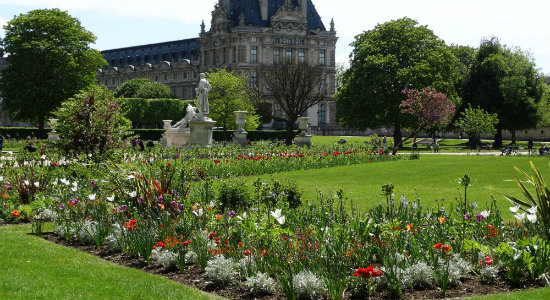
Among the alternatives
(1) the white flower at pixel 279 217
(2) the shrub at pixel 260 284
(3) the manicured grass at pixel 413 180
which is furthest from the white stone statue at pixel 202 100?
(2) the shrub at pixel 260 284

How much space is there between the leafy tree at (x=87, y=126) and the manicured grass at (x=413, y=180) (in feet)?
15.1

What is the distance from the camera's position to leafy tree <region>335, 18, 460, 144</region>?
54.7 m

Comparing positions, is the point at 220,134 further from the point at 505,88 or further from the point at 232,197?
the point at 232,197

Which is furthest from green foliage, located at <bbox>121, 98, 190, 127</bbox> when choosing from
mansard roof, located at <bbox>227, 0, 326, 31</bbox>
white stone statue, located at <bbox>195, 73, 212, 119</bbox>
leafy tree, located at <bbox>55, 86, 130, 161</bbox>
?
leafy tree, located at <bbox>55, 86, 130, 161</bbox>

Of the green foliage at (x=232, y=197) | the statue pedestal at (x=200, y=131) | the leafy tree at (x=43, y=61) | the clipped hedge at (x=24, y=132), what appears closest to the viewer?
the green foliage at (x=232, y=197)

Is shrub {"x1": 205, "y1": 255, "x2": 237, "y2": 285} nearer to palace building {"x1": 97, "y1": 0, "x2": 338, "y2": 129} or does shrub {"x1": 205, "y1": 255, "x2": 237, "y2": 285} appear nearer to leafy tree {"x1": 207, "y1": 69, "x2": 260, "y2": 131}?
leafy tree {"x1": 207, "y1": 69, "x2": 260, "y2": 131}

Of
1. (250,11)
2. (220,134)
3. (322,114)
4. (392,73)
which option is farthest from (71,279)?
(250,11)

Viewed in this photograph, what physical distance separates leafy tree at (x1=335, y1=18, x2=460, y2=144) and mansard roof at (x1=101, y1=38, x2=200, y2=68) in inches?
2697

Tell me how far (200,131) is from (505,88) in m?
32.0

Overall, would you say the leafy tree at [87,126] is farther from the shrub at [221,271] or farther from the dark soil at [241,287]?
the shrub at [221,271]

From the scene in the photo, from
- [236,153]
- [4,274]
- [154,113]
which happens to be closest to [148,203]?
[4,274]

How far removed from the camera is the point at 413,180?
21.7m

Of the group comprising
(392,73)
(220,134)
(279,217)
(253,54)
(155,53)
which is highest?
(155,53)

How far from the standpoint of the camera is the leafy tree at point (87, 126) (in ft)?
67.7
